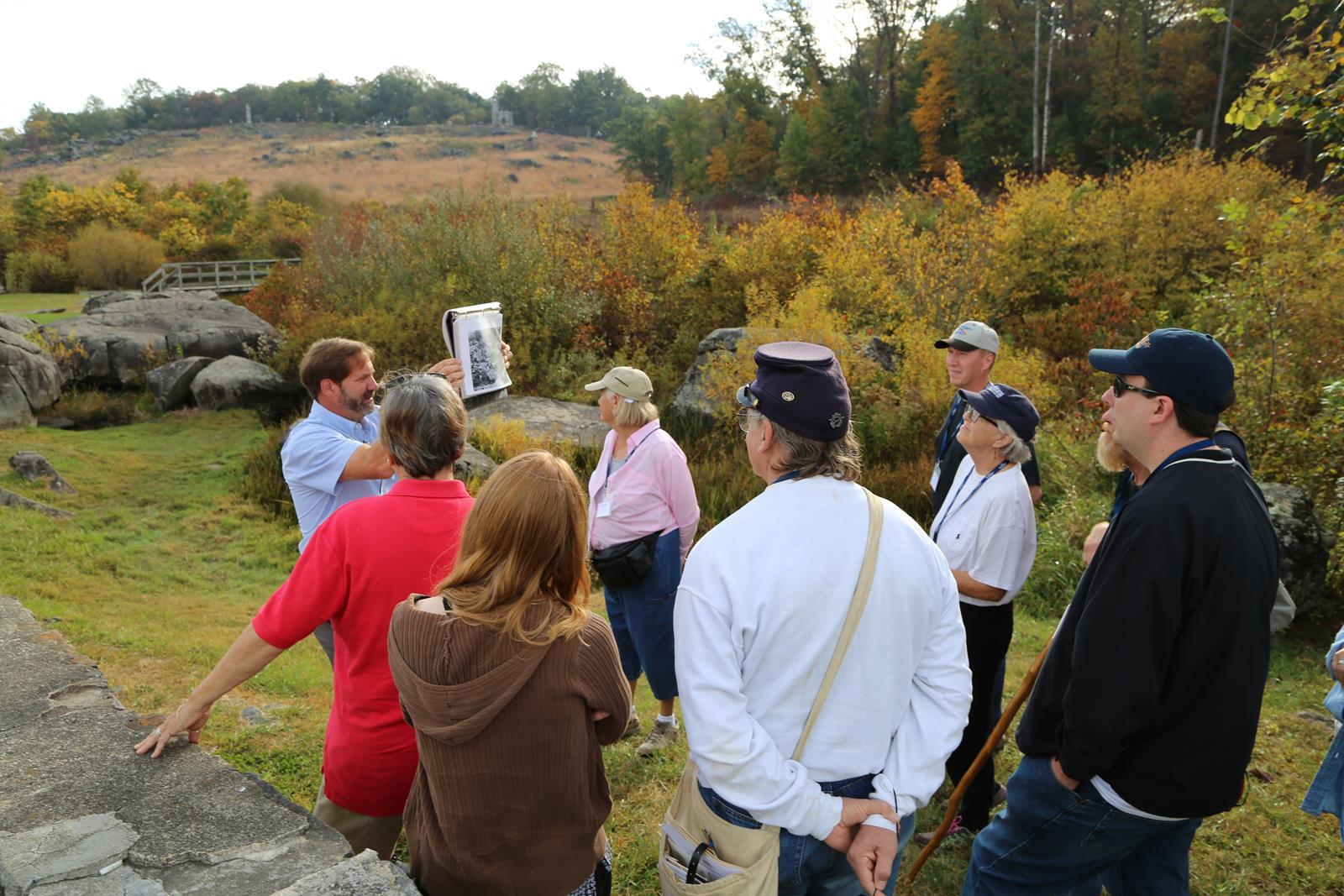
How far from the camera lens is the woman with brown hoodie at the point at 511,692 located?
1.85m

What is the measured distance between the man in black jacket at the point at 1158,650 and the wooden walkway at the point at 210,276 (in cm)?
2801

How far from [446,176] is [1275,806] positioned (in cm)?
7379

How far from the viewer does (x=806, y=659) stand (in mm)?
1801

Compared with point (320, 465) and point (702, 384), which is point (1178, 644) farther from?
point (702, 384)

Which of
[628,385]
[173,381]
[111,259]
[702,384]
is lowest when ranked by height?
[173,381]

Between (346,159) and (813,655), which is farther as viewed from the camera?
(346,159)

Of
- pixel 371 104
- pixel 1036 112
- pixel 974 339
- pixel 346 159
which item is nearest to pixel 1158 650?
pixel 974 339

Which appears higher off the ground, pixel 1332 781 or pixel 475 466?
pixel 1332 781

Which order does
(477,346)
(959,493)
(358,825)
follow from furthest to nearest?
(477,346), (959,493), (358,825)

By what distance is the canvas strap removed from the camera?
181 cm

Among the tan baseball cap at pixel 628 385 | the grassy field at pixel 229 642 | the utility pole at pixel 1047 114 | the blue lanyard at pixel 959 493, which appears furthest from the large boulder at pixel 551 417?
the utility pole at pixel 1047 114

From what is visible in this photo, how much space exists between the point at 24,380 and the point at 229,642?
1187 cm

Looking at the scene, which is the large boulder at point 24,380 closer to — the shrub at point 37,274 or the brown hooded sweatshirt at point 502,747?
the brown hooded sweatshirt at point 502,747

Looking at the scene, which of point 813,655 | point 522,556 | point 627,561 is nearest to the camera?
point 813,655
